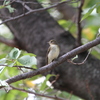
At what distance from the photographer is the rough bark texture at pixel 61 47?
226 centimetres

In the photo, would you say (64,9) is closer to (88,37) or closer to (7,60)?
(88,37)

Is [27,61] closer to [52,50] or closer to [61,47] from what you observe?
[52,50]

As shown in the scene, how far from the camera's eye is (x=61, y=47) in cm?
247

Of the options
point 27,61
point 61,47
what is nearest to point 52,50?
point 61,47

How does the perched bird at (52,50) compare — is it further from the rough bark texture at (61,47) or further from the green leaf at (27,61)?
the green leaf at (27,61)

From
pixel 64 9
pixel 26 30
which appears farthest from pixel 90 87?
pixel 64 9

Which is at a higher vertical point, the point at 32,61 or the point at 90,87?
the point at 32,61

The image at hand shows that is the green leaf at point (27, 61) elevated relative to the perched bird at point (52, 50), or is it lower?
elevated

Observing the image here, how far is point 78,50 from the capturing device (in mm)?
1607

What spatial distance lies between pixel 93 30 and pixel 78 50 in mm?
1948

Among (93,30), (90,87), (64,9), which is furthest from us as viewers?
(64,9)

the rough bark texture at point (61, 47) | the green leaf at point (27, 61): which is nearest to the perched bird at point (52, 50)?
the rough bark texture at point (61, 47)

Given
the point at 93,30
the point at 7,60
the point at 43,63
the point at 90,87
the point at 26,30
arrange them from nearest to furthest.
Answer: the point at 7,60
the point at 90,87
the point at 43,63
the point at 26,30
the point at 93,30

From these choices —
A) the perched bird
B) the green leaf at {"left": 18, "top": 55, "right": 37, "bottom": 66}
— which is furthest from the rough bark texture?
the green leaf at {"left": 18, "top": 55, "right": 37, "bottom": 66}
